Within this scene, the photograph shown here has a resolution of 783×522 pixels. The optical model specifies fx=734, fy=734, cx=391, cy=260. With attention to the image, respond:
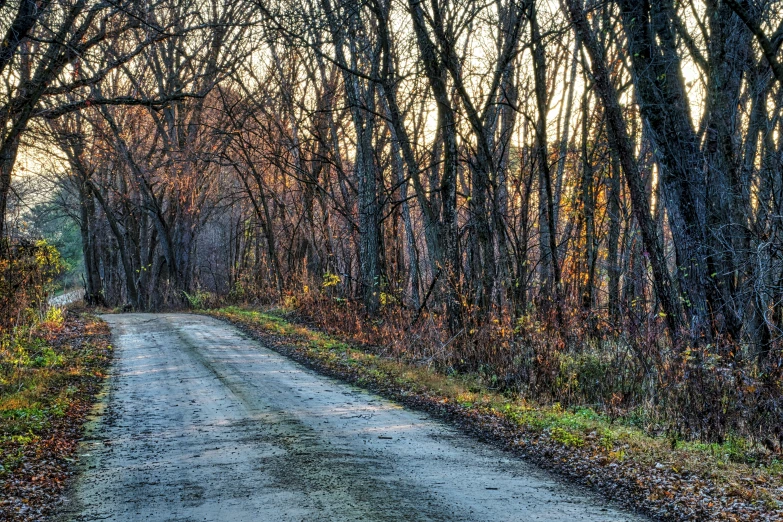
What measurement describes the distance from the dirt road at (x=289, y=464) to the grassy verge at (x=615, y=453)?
44 cm

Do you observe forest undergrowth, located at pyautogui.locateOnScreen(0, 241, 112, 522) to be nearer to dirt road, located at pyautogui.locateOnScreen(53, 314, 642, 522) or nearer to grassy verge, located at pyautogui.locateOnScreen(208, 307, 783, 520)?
dirt road, located at pyautogui.locateOnScreen(53, 314, 642, 522)

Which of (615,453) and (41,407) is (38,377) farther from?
(615,453)

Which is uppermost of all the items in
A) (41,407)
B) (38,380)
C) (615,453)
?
(38,380)

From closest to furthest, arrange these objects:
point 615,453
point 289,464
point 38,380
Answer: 1. point 289,464
2. point 615,453
3. point 38,380

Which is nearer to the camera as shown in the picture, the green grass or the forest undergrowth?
the forest undergrowth

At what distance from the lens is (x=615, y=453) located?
7.69 metres

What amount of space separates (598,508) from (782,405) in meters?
3.43

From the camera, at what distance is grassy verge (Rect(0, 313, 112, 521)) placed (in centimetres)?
672

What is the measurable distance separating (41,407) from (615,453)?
7.53m

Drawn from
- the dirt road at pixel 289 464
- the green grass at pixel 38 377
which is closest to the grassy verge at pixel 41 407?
the green grass at pixel 38 377

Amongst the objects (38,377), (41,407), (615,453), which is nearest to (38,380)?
(38,377)

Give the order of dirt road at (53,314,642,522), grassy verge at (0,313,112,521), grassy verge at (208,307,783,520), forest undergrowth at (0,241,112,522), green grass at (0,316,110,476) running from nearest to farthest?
dirt road at (53,314,642,522) < grassy verge at (208,307,783,520) < grassy verge at (0,313,112,521) < forest undergrowth at (0,241,112,522) < green grass at (0,316,110,476)

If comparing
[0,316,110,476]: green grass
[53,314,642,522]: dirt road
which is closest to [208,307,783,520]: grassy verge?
[53,314,642,522]: dirt road

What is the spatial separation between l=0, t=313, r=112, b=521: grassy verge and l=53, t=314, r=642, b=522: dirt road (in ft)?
0.95
